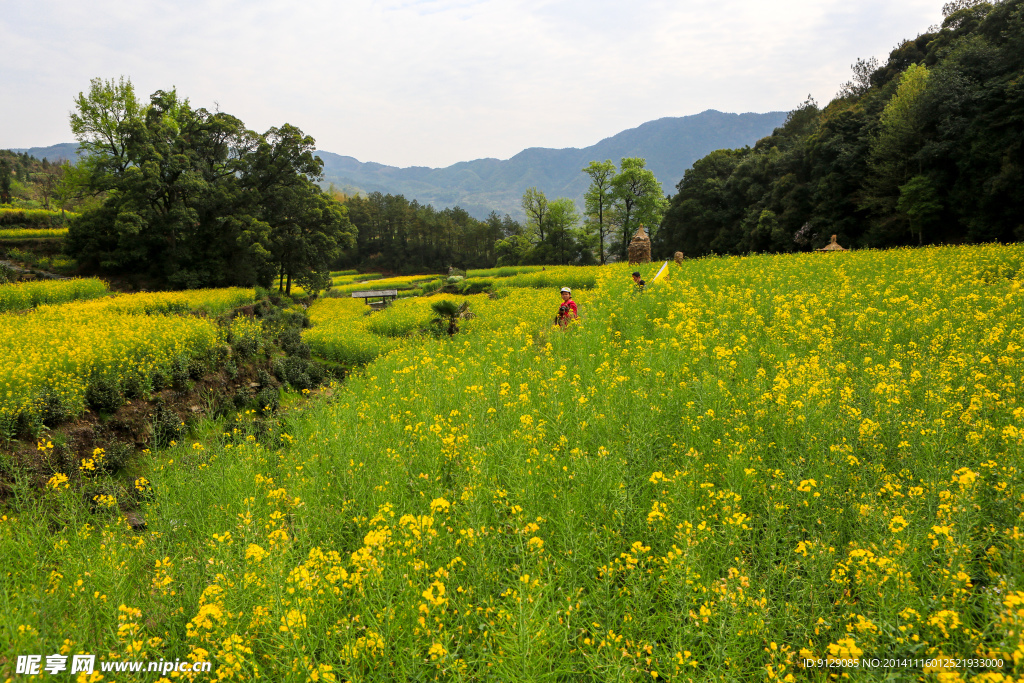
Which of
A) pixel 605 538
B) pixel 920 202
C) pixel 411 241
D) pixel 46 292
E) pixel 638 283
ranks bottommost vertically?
pixel 605 538

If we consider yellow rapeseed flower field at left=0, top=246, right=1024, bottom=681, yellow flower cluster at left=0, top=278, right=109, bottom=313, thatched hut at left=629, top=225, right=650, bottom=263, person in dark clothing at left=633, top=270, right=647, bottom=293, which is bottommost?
yellow rapeseed flower field at left=0, top=246, right=1024, bottom=681

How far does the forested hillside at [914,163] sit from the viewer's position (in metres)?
29.0

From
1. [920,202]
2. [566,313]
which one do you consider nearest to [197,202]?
[566,313]

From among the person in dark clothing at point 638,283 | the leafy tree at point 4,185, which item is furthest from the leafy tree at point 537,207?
the leafy tree at point 4,185

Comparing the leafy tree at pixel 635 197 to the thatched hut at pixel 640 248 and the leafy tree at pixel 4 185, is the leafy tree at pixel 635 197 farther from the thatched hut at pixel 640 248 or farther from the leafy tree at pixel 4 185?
the leafy tree at pixel 4 185

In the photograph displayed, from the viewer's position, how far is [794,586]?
10.5ft

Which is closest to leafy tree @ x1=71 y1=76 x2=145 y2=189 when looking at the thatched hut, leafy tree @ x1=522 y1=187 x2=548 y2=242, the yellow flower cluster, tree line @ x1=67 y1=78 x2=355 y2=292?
tree line @ x1=67 y1=78 x2=355 y2=292

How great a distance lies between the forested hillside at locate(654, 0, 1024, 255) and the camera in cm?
2903

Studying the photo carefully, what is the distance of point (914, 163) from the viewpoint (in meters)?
35.5

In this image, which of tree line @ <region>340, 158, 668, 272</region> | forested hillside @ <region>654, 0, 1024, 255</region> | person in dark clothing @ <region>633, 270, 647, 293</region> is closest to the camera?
person in dark clothing @ <region>633, 270, 647, 293</region>

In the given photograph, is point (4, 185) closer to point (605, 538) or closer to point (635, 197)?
point (605, 538)

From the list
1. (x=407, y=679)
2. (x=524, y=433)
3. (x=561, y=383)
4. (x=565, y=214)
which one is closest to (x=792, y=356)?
(x=561, y=383)

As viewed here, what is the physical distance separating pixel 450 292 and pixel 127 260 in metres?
19.6

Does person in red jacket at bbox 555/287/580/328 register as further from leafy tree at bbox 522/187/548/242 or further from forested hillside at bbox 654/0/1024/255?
leafy tree at bbox 522/187/548/242
